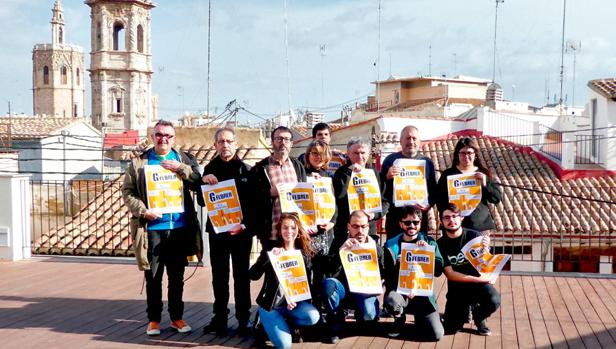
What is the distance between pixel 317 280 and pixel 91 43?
69.5m

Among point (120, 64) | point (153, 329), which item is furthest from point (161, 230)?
point (120, 64)

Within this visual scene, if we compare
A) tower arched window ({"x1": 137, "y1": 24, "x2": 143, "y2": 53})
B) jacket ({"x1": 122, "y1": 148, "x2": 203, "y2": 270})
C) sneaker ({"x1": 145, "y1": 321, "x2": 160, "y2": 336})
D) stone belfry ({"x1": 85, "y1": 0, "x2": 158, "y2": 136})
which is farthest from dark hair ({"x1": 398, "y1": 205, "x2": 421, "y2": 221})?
tower arched window ({"x1": 137, "y1": 24, "x2": 143, "y2": 53})

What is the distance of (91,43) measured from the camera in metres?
69.6

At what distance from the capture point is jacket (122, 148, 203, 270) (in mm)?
5617

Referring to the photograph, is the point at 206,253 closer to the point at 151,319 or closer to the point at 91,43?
the point at 151,319

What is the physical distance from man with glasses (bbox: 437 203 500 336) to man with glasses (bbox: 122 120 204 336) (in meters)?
2.23

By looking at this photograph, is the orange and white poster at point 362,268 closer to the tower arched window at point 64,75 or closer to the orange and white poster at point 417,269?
the orange and white poster at point 417,269

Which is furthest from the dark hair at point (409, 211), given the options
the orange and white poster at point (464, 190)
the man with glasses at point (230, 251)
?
the man with glasses at point (230, 251)

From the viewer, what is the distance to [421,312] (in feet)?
18.7

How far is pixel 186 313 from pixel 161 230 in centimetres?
124

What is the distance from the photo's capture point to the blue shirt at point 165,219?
18.8 feet

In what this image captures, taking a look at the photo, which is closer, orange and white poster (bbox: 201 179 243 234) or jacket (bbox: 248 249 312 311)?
jacket (bbox: 248 249 312 311)

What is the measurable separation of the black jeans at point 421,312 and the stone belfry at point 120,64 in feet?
214

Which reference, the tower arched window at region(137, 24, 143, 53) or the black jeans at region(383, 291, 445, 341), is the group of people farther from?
the tower arched window at region(137, 24, 143, 53)
